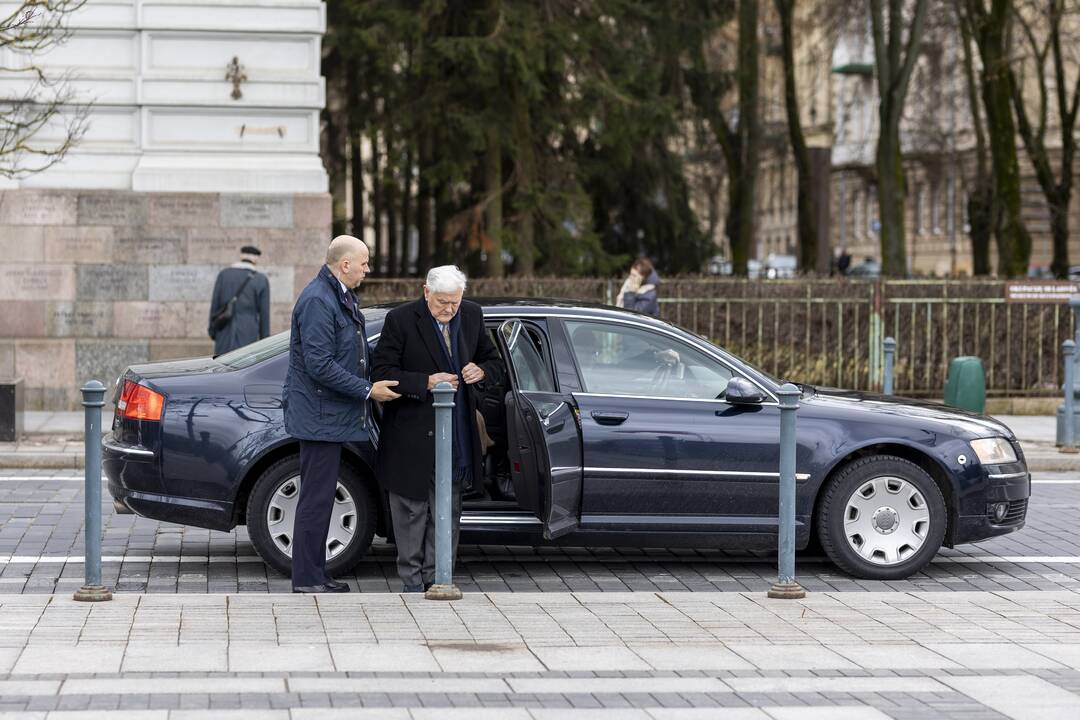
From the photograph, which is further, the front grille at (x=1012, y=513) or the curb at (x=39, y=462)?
the curb at (x=39, y=462)

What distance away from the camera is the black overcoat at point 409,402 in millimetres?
8414

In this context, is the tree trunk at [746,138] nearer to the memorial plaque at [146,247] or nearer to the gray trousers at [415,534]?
the memorial plaque at [146,247]

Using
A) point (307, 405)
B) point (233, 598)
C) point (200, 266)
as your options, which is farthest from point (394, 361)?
point (200, 266)

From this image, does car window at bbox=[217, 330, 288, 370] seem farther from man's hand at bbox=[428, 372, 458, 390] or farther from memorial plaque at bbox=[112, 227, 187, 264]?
memorial plaque at bbox=[112, 227, 187, 264]

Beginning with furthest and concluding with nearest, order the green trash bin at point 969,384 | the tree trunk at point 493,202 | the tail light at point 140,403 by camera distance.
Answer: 1. the tree trunk at point 493,202
2. the green trash bin at point 969,384
3. the tail light at point 140,403

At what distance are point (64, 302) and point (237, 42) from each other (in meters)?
3.49

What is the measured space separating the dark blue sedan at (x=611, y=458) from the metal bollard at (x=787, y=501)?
2.52ft

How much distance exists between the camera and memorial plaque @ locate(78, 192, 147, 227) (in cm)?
1905

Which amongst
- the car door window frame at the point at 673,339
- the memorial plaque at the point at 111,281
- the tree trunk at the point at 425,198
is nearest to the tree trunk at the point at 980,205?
the tree trunk at the point at 425,198

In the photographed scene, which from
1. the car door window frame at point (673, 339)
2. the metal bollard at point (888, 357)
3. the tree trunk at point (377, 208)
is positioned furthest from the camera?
the tree trunk at point (377, 208)

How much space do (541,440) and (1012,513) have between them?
274 cm

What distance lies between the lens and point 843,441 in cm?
928

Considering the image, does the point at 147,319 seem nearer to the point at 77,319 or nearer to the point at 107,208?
the point at 77,319

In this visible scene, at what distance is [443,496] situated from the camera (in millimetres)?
8203
